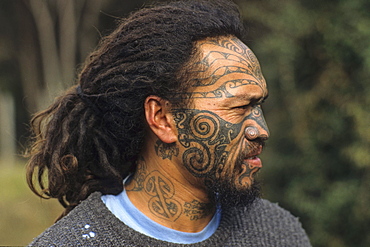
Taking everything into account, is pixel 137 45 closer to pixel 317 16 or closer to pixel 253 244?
pixel 253 244

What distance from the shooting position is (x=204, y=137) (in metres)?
2.47

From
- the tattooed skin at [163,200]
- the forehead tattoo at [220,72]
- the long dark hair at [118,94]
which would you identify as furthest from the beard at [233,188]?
the long dark hair at [118,94]

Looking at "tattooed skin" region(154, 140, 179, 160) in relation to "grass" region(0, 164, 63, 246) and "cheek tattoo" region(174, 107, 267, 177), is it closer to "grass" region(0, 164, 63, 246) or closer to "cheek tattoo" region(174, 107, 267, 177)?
"cheek tattoo" region(174, 107, 267, 177)

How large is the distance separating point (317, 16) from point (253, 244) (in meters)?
2.88

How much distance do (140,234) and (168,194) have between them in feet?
0.76

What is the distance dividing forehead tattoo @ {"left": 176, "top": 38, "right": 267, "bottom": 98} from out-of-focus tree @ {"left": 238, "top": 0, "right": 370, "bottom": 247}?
7.21ft

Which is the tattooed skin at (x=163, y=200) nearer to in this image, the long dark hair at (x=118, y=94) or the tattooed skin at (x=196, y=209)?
the tattooed skin at (x=196, y=209)

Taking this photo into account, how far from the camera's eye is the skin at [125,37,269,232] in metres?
2.47

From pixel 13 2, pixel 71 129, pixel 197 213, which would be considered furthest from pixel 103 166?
pixel 13 2

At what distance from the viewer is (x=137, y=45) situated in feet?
8.32

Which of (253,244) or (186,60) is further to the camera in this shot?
(253,244)

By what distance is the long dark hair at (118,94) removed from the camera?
2.50 m

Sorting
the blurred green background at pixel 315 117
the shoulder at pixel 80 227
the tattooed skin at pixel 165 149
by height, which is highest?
the tattooed skin at pixel 165 149

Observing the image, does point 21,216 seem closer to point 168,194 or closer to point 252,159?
point 168,194
